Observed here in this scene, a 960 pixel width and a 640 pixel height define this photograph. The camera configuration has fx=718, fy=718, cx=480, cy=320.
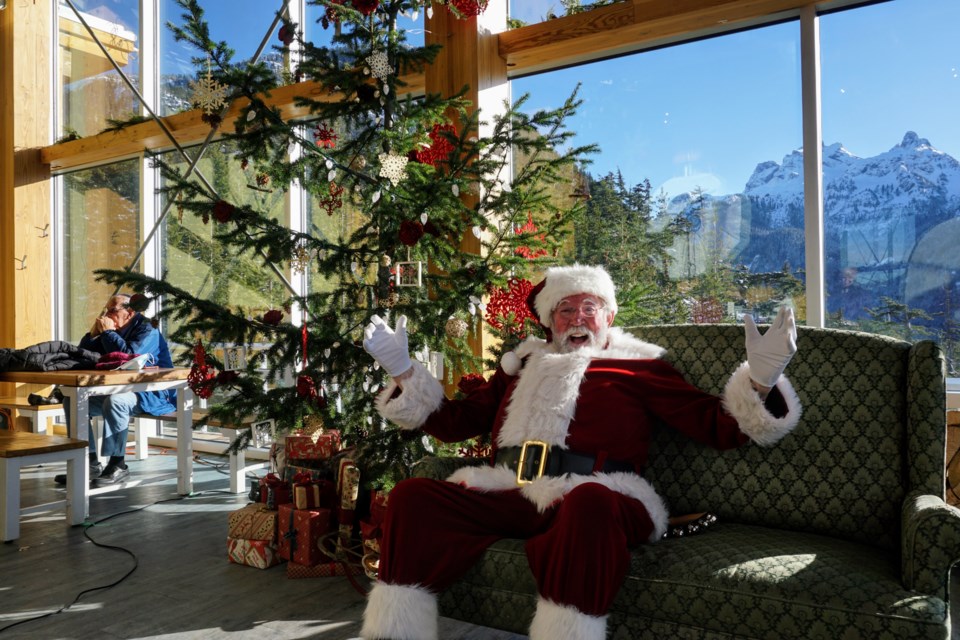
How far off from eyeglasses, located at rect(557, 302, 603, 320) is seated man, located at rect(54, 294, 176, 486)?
116 inches

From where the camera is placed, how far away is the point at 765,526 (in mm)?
2064

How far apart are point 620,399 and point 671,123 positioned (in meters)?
1.97

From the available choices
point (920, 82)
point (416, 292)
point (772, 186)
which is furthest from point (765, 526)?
point (920, 82)

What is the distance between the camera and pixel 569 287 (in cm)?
238

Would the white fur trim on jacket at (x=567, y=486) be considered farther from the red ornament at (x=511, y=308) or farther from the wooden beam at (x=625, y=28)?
the wooden beam at (x=625, y=28)

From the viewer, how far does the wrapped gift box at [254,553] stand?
2.96m

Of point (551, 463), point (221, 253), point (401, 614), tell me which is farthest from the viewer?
point (221, 253)

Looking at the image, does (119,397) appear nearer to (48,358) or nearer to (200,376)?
(48,358)

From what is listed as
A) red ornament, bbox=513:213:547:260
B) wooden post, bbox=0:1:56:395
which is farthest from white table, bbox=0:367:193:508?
wooden post, bbox=0:1:56:395

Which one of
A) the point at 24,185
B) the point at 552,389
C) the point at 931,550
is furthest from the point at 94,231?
the point at 931,550

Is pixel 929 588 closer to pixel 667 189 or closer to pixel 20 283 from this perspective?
pixel 667 189

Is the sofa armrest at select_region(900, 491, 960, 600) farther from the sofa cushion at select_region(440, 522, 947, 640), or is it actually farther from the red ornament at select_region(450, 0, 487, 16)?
the red ornament at select_region(450, 0, 487, 16)

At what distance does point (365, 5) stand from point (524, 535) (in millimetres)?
1981

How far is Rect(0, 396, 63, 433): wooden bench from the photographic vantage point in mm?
4793
